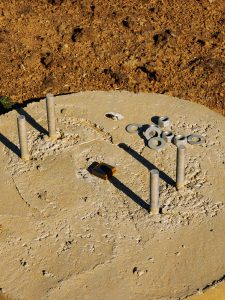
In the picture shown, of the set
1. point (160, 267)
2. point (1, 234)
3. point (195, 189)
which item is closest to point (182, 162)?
point (195, 189)

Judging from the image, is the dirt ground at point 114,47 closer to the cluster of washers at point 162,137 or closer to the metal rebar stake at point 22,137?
the cluster of washers at point 162,137

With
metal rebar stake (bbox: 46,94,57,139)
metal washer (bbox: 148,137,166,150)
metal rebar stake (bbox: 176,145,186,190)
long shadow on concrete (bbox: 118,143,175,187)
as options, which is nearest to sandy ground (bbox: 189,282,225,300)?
metal rebar stake (bbox: 176,145,186,190)

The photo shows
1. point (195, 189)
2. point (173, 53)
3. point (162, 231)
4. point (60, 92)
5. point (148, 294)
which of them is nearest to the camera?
point (148, 294)

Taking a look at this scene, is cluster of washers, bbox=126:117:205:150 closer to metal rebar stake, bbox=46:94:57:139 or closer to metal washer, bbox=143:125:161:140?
metal washer, bbox=143:125:161:140

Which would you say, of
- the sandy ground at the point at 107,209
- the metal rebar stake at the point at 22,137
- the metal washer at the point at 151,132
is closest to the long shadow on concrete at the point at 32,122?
the sandy ground at the point at 107,209

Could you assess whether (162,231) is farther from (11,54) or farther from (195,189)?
(11,54)

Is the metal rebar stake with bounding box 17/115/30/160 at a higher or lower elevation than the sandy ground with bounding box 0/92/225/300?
higher

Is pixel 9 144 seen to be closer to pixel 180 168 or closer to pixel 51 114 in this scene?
pixel 51 114
